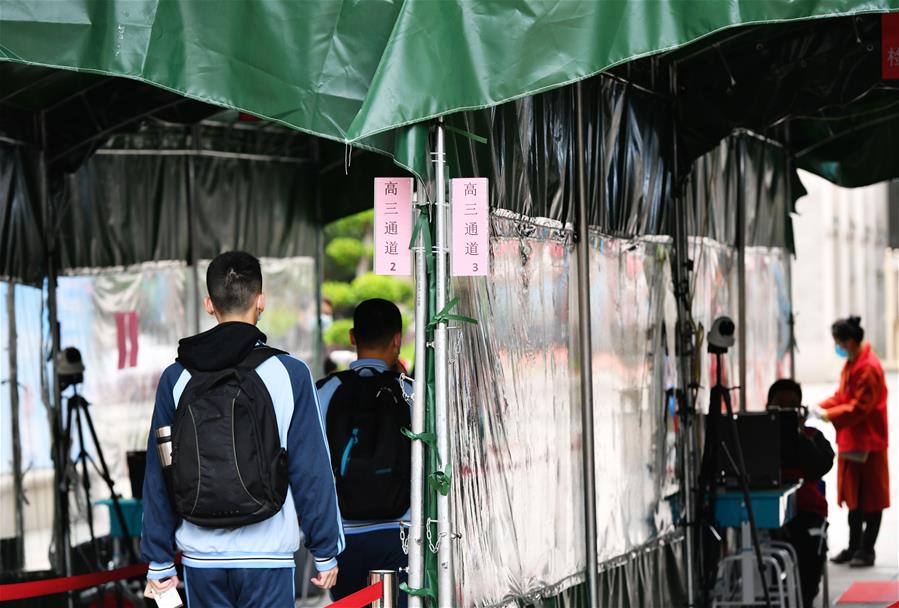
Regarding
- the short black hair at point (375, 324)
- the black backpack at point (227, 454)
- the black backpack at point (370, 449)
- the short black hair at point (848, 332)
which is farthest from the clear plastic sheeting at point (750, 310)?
the black backpack at point (227, 454)

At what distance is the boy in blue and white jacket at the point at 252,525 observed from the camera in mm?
4027

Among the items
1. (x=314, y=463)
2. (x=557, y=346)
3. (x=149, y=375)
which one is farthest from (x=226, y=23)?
(x=149, y=375)

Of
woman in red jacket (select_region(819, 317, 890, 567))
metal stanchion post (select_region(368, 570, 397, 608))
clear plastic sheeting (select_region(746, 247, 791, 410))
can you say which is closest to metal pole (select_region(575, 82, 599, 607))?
metal stanchion post (select_region(368, 570, 397, 608))

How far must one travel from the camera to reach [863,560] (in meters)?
10.1

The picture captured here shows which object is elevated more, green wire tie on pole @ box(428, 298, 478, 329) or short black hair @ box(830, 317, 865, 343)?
green wire tie on pole @ box(428, 298, 478, 329)

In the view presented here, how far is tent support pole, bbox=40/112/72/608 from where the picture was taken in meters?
7.84

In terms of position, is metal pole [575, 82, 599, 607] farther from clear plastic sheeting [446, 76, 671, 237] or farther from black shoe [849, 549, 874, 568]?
black shoe [849, 549, 874, 568]

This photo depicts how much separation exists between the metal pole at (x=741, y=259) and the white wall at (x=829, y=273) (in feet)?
83.2

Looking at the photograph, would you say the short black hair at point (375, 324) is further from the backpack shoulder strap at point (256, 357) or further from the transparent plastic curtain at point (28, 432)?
the transparent plastic curtain at point (28, 432)

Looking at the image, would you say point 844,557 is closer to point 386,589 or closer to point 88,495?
point 88,495

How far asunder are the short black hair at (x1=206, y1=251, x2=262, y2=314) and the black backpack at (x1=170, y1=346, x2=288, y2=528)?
9.8 inches

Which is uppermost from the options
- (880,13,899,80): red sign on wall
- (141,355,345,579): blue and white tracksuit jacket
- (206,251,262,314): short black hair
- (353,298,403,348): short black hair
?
(880,13,899,80): red sign on wall

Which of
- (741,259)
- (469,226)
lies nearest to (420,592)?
(469,226)

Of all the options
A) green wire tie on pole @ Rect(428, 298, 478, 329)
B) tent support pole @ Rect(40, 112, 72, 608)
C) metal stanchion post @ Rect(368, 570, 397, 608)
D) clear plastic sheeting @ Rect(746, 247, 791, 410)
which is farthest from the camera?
clear plastic sheeting @ Rect(746, 247, 791, 410)
